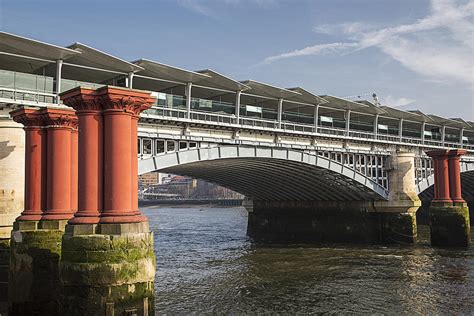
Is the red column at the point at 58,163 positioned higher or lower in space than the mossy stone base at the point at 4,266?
higher

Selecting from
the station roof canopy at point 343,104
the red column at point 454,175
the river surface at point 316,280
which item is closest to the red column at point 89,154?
the river surface at point 316,280

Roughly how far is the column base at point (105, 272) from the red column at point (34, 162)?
16.8ft

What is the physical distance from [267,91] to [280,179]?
9.82 m

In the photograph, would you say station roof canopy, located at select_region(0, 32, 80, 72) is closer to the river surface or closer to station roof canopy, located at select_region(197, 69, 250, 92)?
station roof canopy, located at select_region(197, 69, 250, 92)

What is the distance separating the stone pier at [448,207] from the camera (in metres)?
34.5

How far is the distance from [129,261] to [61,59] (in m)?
14.5

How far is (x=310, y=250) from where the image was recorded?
116 ft

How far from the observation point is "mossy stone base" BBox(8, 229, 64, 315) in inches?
639

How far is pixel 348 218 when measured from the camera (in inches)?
1613

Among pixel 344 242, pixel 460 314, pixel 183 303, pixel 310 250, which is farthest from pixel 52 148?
pixel 344 242

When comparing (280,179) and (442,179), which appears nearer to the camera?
(442,179)

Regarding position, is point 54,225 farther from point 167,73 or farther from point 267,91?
point 267,91

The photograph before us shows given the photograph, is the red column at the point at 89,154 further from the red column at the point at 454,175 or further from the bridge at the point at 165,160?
the red column at the point at 454,175

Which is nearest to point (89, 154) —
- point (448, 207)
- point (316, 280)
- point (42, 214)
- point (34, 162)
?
point (42, 214)
